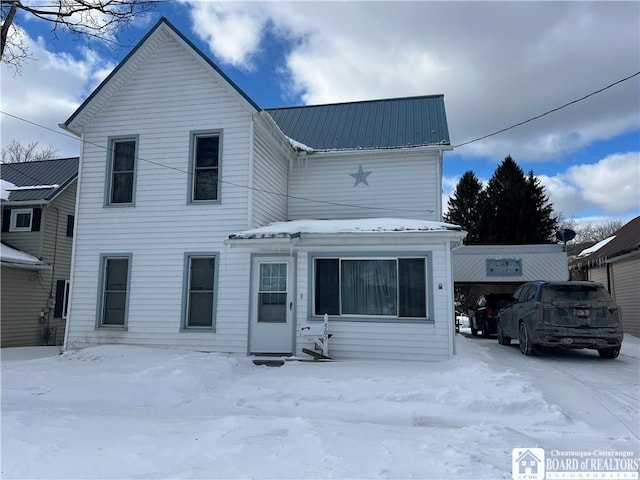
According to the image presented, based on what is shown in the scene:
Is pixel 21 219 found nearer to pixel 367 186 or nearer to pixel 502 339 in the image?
pixel 367 186

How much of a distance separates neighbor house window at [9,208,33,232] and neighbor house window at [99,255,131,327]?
7.78m

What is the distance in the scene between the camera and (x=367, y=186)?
12984 mm

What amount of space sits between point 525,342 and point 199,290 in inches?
314

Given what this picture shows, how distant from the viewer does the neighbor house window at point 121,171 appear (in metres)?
11.7

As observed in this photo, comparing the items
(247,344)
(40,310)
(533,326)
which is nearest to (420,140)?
(533,326)

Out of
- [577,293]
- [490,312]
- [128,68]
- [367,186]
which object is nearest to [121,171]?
[128,68]

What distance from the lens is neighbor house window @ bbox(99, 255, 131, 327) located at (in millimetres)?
11281

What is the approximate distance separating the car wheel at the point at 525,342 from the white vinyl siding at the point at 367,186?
11.7ft

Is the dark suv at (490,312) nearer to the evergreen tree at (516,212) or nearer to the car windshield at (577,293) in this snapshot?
the car windshield at (577,293)

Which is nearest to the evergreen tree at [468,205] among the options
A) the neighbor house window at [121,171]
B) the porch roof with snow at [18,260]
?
the neighbor house window at [121,171]

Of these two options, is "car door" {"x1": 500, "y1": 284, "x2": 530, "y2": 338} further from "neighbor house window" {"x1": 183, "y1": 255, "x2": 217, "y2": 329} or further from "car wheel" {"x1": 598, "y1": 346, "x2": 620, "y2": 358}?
"neighbor house window" {"x1": 183, "y1": 255, "x2": 217, "y2": 329}

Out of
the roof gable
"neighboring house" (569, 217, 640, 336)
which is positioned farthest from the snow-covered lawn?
"neighboring house" (569, 217, 640, 336)

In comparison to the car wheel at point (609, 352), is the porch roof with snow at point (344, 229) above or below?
above

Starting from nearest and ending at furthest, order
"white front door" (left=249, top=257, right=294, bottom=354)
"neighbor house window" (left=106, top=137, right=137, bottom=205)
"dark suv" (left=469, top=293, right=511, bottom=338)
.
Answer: "white front door" (left=249, top=257, right=294, bottom=354), "neighbor house window" (left=106, top=137, right=137, bottom=205), "dark suv" (left=469, top=293, right=511, bottom=338)
